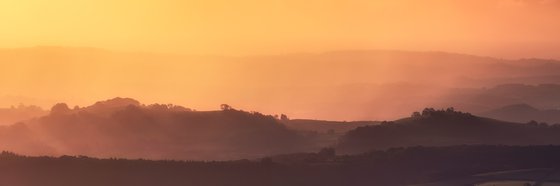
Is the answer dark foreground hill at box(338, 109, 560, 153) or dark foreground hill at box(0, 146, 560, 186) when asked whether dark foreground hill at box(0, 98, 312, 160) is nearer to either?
dark foreground hill at box(338, 109, 560, 153)

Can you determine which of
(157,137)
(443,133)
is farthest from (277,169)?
(157,137)

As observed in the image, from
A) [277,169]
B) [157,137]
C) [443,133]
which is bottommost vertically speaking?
[277,169]

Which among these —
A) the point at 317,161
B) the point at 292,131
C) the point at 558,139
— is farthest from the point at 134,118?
the point at 317,161

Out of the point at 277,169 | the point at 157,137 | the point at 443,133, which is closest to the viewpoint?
the point at 277,169

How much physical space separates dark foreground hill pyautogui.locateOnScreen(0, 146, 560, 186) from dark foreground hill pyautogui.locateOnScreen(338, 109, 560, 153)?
40.5m

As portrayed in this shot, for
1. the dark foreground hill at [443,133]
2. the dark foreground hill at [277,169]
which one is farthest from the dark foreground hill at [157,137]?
the dark foreground hill at [277,169]

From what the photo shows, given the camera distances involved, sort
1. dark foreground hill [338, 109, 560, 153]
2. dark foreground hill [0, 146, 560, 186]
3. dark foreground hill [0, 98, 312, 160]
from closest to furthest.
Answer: dark foreground hill [0, 146, 560, 186] < dark foreground hill [338, 109, 560, 153] < dark foreground hill [0, 98, 312, 160]

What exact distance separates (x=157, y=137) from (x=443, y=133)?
69.1m

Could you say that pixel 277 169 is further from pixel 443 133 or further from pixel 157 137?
pixel 157 137

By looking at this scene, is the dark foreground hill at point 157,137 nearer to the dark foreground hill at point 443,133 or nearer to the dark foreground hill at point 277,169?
the dark foreground hill at point 443,133

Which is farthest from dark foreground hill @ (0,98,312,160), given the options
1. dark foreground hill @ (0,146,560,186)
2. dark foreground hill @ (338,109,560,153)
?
dark foreground hill @ (0,146,560,186)

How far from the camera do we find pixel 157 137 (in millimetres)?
187125

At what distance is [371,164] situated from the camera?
85.9 meters

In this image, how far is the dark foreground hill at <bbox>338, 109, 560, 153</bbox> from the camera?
437ft
